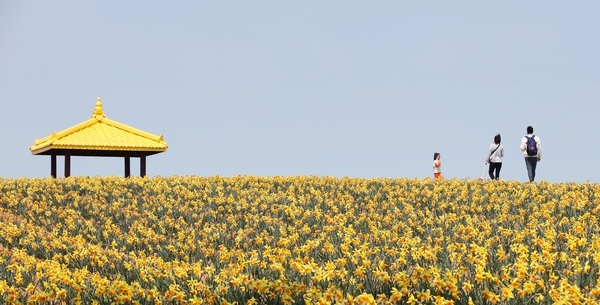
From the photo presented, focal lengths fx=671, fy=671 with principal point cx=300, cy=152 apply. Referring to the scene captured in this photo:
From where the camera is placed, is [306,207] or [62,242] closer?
[62,242]

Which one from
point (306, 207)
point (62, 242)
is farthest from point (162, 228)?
point (306, 207)

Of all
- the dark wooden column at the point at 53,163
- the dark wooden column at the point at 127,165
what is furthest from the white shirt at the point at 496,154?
the dark wooden column at the point at 53,163

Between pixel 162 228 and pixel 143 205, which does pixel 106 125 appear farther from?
pixel 162 228

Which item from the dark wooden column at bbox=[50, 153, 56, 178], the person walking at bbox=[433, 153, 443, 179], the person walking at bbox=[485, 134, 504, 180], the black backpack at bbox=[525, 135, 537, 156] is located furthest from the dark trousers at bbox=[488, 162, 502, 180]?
the dark wooden column at bbox=[50, 153, 56, 178]

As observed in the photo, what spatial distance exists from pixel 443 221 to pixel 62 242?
5.88 meters

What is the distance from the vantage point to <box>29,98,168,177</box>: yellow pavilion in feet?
75.3

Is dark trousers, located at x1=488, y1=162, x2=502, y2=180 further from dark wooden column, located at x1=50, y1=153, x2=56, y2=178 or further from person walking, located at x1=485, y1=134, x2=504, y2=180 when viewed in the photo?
dark wooden column, located at x1=50, y1=153, x2=56, y2=178

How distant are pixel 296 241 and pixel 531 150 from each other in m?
11.3

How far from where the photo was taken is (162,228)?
11.0 m

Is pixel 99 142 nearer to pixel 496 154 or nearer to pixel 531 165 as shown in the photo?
pixel 496 154

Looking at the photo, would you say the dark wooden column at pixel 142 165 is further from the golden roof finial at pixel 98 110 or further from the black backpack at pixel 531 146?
the black backpack at pixel 531 146

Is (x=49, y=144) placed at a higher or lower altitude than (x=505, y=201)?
higher

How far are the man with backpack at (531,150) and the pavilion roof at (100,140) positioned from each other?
12232mm

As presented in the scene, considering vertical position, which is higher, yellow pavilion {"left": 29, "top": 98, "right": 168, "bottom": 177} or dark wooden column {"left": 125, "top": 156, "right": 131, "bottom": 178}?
yellow pavilion {"left": 29, "top": 98, "right": 168, "bottom": 177}
